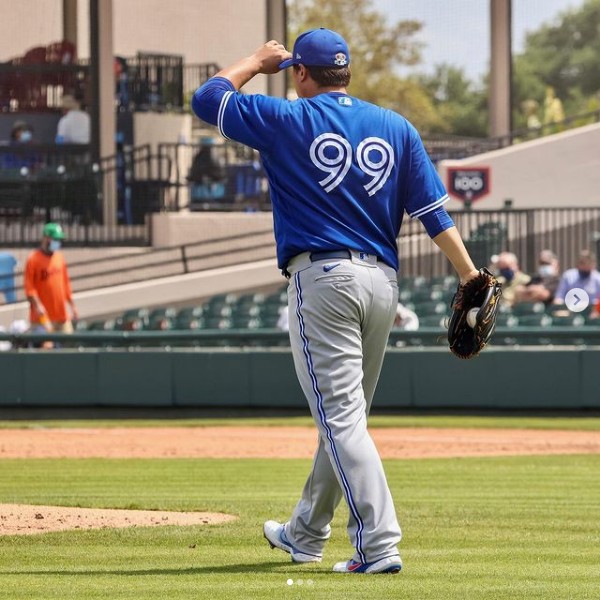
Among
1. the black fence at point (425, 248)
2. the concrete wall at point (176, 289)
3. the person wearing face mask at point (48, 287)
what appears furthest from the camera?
the concrete wall at point (176, 289)

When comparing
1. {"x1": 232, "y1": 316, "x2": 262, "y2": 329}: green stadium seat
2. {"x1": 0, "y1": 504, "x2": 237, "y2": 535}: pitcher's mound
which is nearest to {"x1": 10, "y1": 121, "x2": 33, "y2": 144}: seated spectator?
{"x1": 232, "y1": 316, "x2": 262, "y2": 329}: green stadium seat

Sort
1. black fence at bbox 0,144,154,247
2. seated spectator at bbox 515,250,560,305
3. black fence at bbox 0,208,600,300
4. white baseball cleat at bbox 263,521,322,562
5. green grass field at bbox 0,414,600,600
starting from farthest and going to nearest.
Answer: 1. black fence at bbox 0,144,154,247
2. black fence at bbox 0,208,600,300
3. seated spectator at bbox 515,250,560,305
4. white baseball cleat at bbox 263,521,322,562
5. green grass field at bbox 0,414,600,600

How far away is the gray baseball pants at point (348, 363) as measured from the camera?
4879 mm

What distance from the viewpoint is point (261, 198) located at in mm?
23641

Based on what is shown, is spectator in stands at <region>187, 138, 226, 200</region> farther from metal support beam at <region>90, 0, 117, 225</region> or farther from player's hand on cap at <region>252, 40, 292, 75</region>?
player's hand on cap at <region>252, 40, 292, 75</region>

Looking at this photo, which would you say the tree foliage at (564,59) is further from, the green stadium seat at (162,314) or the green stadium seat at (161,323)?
the green stadium seat at (161,323)

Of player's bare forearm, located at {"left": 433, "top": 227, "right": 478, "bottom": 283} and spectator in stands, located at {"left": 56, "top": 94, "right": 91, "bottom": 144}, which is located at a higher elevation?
spectator in stands, located at {"left": 56, "top": 94, "right": 91, "bottom": 144}

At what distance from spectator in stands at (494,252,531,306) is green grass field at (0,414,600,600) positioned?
6990 millimetres

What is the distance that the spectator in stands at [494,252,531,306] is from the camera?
17.0 metres

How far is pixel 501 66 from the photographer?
84.6ft

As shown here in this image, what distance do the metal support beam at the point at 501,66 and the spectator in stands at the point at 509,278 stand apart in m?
8.72

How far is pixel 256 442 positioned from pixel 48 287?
4454 mm

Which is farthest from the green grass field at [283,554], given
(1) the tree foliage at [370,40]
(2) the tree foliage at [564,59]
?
(2) the tree foliage at [564,59]

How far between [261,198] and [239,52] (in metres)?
7.07
